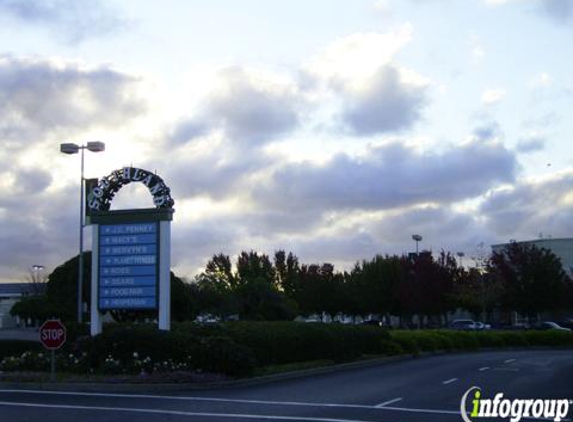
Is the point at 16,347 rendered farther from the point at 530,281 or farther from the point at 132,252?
the point at 530,281

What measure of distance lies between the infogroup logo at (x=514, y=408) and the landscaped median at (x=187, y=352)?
7776mm

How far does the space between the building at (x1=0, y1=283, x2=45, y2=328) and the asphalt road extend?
7152 cm

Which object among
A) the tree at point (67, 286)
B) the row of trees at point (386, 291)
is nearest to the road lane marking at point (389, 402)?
the row of trees at point (386, 291)

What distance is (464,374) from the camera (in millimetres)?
27484

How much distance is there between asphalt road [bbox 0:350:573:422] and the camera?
1623 centimetres

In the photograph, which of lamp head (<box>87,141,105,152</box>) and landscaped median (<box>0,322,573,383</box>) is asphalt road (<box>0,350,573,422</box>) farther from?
lamp head (<box>87,141,105,152</box>)

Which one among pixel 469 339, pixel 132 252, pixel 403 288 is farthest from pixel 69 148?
pixel 403 288

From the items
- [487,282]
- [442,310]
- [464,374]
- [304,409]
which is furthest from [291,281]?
[304,409]

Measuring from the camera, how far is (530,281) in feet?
206

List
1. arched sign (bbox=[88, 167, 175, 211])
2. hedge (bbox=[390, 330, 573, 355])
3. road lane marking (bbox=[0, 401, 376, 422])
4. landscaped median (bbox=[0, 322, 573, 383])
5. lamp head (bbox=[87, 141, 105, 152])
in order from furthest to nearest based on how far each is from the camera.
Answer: hedge (bbox=[390, 330, 573, 355]), lamp head (bbox=[87, 141, 105, 152]), arched sign (bbox=[88, 167, 175, 211]), landscaped median (bbox=[0, 322, 573, 383]), road lane marking (bbox=[0, 401, 376, 422])

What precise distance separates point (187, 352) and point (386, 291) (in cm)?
5758

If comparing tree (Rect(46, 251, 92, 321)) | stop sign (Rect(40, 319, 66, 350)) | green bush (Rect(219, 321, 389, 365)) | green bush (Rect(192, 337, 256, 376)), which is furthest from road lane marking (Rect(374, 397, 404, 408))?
tree (Rect(46, 251, 92, 321))

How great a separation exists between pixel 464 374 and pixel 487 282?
1528 inches

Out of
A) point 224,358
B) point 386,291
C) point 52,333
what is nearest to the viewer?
point 52,333
